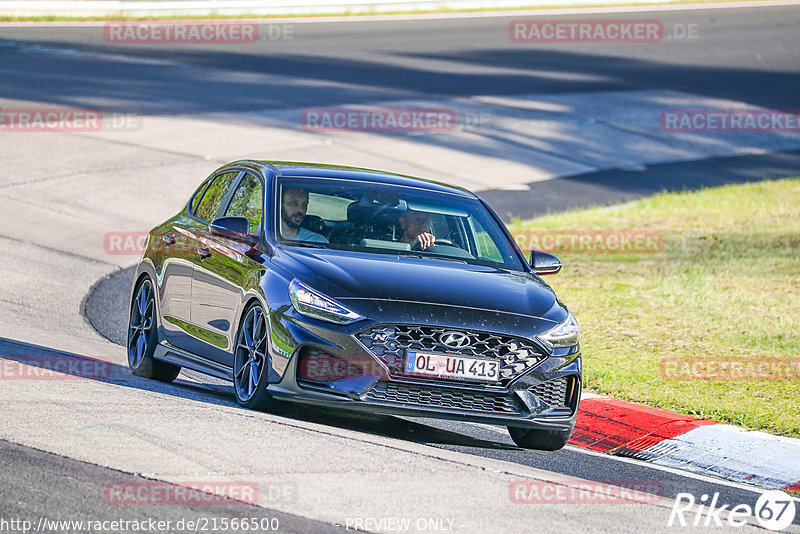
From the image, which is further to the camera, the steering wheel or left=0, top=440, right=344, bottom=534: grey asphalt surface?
the steering wheel

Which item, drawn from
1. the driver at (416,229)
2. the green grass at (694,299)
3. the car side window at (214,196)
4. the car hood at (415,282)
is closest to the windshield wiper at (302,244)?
the car hood at (415,282)

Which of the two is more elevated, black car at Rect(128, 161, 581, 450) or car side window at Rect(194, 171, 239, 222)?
car side window at Rect(194, 171, 239, 222)

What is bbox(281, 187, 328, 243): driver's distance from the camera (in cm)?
862

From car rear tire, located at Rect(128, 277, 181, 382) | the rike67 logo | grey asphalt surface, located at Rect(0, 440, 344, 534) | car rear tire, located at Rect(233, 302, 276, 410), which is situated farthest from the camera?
car rear tire, located at Rect(128, 277, 181, 382)

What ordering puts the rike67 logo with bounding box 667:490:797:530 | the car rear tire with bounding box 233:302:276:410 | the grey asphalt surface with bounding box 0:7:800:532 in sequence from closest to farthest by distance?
the rike67 logo with bounding box 667:490:797:530
the car rear tire with bounding box 233:302:276:410
the grey asphalt surface with bounding box 0:7:800:532

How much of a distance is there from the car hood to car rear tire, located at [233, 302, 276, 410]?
383 millimetres

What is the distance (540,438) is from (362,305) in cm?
163

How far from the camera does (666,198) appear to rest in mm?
21500

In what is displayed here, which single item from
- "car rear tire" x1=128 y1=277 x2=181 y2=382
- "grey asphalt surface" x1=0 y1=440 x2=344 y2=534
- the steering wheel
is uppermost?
the steering wheel

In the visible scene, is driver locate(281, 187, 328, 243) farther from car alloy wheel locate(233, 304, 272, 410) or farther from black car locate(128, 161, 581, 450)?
car alloy wheel locate(233, 304, 272, 410)

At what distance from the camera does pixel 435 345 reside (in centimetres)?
763

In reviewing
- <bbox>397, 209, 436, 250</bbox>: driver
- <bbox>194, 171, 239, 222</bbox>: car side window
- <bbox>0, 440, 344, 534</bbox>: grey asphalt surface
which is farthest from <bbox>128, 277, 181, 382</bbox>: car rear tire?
<bbox>0, 440, 344, 534</bbox>: grey asphalt surface

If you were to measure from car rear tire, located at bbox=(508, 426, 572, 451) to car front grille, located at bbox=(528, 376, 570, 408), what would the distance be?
319 mm

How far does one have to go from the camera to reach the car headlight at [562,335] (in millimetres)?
7953
